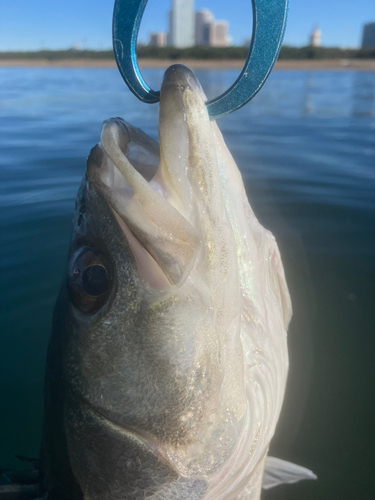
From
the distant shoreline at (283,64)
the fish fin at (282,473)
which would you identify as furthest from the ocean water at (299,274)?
the distant shoreline at (283,64)

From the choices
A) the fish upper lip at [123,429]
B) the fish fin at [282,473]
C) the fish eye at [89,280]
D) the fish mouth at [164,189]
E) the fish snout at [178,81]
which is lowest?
the fish fin at [282,473]

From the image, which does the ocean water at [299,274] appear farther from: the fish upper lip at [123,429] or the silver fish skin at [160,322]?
the fish upper lip at [123,429]

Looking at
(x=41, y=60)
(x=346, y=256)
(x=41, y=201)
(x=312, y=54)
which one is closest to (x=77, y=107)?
(x=41, y=201)

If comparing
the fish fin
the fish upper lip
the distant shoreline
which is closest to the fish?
the fish upper lip

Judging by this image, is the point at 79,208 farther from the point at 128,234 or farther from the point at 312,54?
the point at 312,54

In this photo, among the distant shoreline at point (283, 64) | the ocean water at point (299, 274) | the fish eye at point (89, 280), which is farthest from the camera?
the distant shoreline at point (283, 64)

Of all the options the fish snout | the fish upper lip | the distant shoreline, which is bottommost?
the fish upper lip

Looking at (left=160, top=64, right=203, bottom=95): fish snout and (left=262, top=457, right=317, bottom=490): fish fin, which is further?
(left=262, top=457, right=317, bottom=490): fish fin

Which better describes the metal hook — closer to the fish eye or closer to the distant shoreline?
the fish eye

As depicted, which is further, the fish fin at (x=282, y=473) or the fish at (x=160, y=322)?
the fish fin at (x=282, y=473)
